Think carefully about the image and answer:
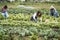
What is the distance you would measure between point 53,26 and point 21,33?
1.91 metres

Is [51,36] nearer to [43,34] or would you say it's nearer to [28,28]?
[43,34]

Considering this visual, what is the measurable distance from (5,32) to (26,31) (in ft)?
3.24

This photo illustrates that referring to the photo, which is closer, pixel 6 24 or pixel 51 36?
pixel 51 36

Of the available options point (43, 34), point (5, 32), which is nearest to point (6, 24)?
point (5, 32)

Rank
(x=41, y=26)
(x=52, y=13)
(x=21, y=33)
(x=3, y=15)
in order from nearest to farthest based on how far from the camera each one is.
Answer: (x=21, y=33) < (x=41, y=26) < (x=3, y=15) < (x=52, y=13)

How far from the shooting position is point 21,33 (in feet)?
40.3

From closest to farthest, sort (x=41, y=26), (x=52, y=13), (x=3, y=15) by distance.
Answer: (x=41, y=26) < (x=3, y=15) < (x=52, y=13)

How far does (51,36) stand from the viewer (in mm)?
12305

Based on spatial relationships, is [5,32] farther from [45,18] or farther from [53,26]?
[45,18]

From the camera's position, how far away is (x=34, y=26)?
13.3 metres

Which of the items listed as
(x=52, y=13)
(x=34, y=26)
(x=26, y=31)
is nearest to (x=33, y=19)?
(x=34, y=26)

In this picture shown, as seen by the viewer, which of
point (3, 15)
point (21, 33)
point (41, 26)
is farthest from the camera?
point (3, 15)

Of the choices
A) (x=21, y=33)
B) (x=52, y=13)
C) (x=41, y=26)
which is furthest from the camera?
(x=52, y=13)

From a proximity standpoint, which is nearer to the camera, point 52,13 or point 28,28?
point 28,28
